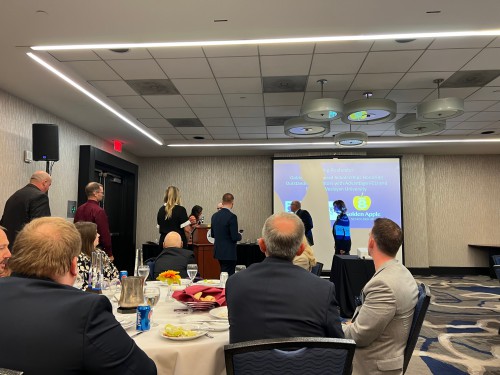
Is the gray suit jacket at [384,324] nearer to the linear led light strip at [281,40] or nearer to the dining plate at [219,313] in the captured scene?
the dining plate at [219,313]

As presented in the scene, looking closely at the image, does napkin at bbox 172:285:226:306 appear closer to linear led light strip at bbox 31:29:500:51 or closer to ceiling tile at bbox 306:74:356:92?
linear led light strip at bbox 31:29:500:51

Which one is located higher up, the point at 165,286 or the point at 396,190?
the point at 396,190

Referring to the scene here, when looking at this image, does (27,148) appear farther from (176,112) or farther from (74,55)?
(176,112)

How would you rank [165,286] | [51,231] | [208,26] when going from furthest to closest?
[208,26]
[165,286]
[51,231]

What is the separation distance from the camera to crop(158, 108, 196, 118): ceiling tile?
19.8ft

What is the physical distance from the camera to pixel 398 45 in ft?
12.7

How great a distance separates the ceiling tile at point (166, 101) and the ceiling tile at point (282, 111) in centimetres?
136

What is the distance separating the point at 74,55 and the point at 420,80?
4.14m

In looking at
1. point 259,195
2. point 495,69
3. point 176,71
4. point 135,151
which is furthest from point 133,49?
point 259,195

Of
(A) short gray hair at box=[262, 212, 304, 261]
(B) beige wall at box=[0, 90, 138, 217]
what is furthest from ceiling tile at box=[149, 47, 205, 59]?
(A) short gray hair at box=[262, 212, 304, 261]

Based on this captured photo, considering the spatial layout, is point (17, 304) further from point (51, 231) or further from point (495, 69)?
point (495, 69)

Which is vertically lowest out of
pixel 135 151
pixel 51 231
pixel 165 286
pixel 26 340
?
pixel 165 286

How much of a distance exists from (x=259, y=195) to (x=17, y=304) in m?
8.69

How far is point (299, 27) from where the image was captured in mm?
3396
